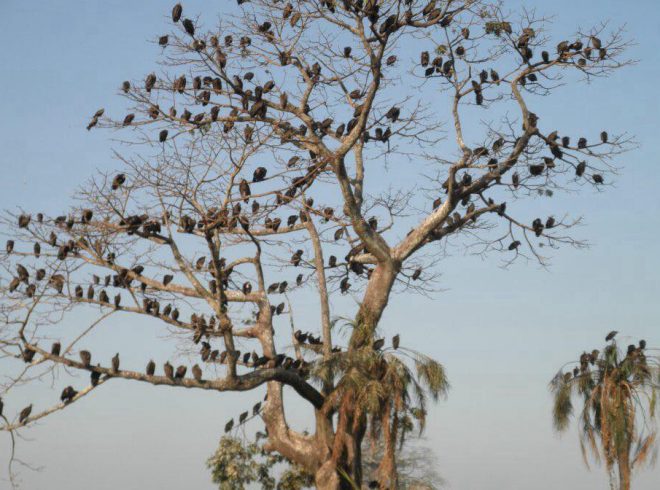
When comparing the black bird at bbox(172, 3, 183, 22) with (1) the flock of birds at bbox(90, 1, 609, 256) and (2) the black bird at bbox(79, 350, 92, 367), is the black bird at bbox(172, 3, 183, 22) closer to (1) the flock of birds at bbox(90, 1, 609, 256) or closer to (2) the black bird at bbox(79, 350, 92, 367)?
(1) the flock of birds at bbox(90, 1, 609, 256)

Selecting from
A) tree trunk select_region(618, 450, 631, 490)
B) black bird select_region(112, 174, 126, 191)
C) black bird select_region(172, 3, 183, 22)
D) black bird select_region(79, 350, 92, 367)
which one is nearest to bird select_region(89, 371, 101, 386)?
black bird select_region(79, 350, 92, 367)

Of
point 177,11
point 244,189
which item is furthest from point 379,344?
point 177,11

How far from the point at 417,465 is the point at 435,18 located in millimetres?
36116

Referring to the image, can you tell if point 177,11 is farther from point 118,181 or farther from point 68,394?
point 68,394

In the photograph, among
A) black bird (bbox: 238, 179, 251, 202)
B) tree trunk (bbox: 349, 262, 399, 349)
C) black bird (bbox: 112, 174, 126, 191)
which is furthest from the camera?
tree trunk (bbox: 349, 262, 399, 349)

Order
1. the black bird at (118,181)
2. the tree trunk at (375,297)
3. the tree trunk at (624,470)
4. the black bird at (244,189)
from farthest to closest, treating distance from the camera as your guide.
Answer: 1. the tree trunk at (375,297)
2. the tree trunk at (624,470)
3. the black bird at (244,189)
4. the black bird at (118,181)

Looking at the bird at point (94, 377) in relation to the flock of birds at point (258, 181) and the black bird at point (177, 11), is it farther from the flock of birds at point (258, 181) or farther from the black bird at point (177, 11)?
the black bird at point (177, 11)

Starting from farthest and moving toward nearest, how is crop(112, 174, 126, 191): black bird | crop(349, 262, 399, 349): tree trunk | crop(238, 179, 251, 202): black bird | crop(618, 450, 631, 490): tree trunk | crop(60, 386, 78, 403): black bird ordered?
crop(349, 262, 399, 349): tree trunk → crop(618, 450, 631, 490): tree trunk → crop(238, 179, 251, 202): black bird → crop(112, 174, 126, 191): black bird → crop(60, 386, 78, 403): black bird

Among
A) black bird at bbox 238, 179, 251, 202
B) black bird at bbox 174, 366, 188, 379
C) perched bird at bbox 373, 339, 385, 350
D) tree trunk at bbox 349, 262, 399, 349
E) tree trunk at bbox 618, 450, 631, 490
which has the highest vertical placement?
black bird at bbox 238, 179, 251, 202

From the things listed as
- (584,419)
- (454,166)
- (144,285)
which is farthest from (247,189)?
(584,419)

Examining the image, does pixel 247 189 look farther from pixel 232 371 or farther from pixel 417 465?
pixel 417 465

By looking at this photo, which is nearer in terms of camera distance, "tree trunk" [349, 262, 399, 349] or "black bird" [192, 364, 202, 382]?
"black bird" [192, 364, 202, 382]

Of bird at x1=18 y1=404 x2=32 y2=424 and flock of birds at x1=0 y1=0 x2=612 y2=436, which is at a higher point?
flock of birds at x1=0 y1=0 x2=612 y2=436

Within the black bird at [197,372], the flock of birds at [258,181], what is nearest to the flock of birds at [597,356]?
the flock of birds at [258,181]
